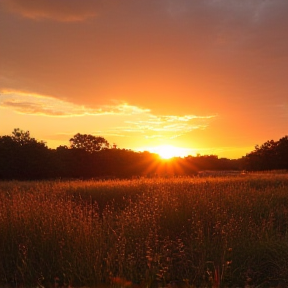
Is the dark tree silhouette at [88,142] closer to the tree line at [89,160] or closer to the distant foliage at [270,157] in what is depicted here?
the tree line at [89,160]

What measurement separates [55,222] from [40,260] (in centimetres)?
113

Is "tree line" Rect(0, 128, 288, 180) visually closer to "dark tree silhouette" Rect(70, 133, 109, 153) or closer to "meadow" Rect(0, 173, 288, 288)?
"dark tree silhouette" Rect(70, 133, 109, 153)

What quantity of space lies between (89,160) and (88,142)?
10335mm

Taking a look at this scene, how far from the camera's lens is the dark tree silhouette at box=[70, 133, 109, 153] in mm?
62300

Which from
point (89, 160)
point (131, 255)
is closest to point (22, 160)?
point (89, 160)

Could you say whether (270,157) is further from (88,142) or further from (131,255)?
(131,255)

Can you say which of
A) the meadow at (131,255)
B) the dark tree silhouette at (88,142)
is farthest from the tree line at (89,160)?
the meadow at (131,255)

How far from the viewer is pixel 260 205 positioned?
11.6 metres

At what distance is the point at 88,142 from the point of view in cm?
6300

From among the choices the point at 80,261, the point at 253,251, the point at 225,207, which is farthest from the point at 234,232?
the point at 80,261

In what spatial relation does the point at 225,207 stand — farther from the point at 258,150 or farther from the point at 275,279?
the point at 258,150

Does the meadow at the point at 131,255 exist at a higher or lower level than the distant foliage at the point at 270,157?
lower

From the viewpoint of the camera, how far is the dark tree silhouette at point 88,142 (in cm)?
6230

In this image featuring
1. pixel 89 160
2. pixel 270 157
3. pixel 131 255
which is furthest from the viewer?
pixel 270 157
